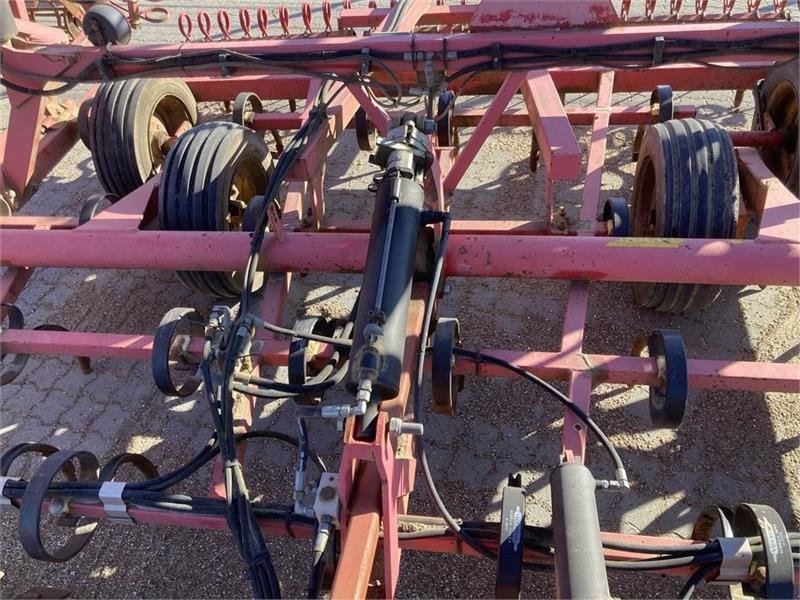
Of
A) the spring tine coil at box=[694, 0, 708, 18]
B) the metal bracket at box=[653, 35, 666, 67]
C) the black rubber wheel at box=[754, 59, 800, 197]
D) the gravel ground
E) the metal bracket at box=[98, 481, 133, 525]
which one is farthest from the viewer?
the spring tine coil at box=[694, 0, 708, 18]

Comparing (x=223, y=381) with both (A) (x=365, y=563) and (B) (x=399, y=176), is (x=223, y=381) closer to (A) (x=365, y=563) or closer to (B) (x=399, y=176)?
(A) (x=365, y=563)

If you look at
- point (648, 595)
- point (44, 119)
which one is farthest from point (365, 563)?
point (44, 119)

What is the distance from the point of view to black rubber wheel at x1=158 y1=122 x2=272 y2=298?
288 centimetres

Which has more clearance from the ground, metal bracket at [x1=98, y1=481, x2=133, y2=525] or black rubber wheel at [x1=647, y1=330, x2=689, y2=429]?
black rubber wheel at [x1=647, y1=330, x2=689, y2=429]

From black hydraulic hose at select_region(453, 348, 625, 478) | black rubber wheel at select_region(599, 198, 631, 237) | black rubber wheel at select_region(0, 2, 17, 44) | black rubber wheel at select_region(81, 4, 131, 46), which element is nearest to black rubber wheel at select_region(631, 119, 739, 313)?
black rubber wheel at select_region(599, 198, 631, 237)

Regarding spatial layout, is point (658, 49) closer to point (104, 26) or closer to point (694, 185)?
point (694, 185)

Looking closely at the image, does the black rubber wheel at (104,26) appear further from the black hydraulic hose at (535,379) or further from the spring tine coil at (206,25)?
the black hydraulic hose at (535,379)

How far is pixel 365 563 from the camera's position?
1.60 m

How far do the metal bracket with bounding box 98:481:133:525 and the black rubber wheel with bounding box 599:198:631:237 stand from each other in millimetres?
2105

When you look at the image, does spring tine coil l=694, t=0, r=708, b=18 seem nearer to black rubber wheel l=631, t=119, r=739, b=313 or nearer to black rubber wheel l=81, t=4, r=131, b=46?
black rubber wheel l=631, t=119, r=739, b=313

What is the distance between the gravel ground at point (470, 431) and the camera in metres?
2.53

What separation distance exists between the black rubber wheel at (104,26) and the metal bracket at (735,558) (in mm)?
3065

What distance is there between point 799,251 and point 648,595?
137 cm

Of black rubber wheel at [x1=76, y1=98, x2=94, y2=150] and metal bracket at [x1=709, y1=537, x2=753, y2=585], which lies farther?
black rubber wheel at [x1=76, y1=98, x2=94, y2=150]
